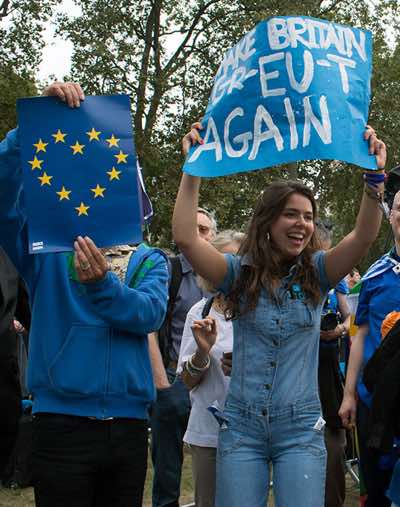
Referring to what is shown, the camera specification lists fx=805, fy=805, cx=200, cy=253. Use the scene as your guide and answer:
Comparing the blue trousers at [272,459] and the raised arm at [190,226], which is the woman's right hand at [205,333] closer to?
the raised arm at [190,226]

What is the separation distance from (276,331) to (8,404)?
1.06m

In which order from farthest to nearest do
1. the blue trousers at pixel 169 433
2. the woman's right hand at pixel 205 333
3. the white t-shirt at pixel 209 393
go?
the blue trousers at pixel 169 433
the white t-shirt at pixel 209 393
the woman's right hand at pixel 205 333

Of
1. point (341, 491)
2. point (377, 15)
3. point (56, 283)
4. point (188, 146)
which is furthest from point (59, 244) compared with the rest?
point (377, 15)

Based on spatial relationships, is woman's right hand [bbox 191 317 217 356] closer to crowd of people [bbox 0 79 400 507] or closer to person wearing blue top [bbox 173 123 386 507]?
crowd of people [bbox 0 79 400 507]

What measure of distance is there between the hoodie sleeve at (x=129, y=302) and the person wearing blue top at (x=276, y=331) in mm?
221

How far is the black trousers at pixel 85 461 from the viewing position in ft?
9.48

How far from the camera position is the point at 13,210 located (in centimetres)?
A: 301

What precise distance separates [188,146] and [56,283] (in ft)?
2.41

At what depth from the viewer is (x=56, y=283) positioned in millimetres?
3039

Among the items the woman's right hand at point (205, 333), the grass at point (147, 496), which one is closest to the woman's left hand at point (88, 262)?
the woman's right hand at point (205, 333)

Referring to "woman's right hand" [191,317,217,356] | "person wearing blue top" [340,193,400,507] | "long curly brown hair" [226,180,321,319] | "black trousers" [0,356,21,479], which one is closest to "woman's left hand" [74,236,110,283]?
"black trousers" [0,356,21,479]

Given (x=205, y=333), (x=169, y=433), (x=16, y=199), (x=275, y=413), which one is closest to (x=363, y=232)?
(x=275, y=413)

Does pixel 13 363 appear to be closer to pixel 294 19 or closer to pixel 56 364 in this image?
pixel 56 364

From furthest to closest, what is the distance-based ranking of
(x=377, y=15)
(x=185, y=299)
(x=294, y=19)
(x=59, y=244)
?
(x=377, y=15) → (x=185, y=299) → (x=294, y=19) → (x=59, y=244)
